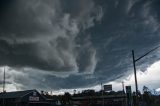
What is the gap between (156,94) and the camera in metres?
117

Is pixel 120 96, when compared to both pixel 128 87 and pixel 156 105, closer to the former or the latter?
pixel 156 105

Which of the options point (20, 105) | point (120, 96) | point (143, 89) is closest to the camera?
point (20, 105)

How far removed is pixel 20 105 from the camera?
74.1m

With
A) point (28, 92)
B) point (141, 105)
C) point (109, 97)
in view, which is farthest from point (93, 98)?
point (141, 105)

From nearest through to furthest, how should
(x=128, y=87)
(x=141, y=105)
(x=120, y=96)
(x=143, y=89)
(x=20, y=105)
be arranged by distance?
(x=128, y=87)
(x=141, y=105)
(x=20, y=105)
(x=120, y=96)
(x=143, y=89)

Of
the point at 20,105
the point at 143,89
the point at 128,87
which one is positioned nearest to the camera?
the point at 128,87

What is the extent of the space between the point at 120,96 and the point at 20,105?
3597 centimetres

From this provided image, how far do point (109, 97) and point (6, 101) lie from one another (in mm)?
37474

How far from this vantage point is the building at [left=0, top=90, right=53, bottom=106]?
7450cm

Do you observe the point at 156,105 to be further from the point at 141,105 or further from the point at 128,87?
the point at 128,87

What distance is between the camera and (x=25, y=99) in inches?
2955

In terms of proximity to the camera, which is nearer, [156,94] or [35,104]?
[35,104]

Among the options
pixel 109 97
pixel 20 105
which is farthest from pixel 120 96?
pixel 20 105

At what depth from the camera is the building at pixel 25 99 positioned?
74500 millimetres
